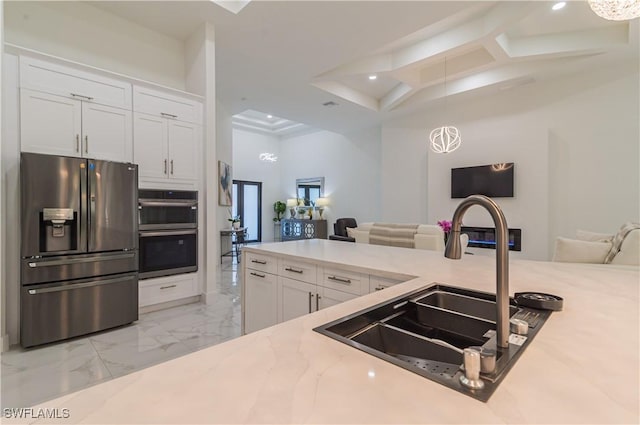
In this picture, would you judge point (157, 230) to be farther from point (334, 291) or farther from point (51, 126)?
point (334, 291)

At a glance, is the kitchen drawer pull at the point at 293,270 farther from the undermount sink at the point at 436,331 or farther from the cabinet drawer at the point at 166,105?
the cabinet drawer at the point at 166,105

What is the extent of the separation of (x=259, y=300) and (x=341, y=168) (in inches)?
257

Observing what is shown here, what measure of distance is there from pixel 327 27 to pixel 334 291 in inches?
120

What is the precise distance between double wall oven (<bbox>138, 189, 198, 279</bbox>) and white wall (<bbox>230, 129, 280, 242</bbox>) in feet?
18.7

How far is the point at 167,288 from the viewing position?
3.17 m

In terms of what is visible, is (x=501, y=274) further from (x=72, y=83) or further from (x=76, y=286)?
(x=72, y=83)

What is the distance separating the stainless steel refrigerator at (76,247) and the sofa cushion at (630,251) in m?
4.06

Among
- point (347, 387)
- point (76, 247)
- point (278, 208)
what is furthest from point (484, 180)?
point (278, 208)

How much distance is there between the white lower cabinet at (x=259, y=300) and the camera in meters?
2.21

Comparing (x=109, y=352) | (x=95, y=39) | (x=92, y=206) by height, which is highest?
(x=95, y=39)

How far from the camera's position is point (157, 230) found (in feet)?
10.1

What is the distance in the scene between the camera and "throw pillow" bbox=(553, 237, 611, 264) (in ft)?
7.84

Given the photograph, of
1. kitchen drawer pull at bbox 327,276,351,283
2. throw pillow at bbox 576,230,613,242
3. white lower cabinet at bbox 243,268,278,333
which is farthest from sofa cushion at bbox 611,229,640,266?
white lower cabinet at bbox 243,268,278,333

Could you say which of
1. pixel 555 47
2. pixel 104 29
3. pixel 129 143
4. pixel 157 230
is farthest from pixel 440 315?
pixel 555 47
